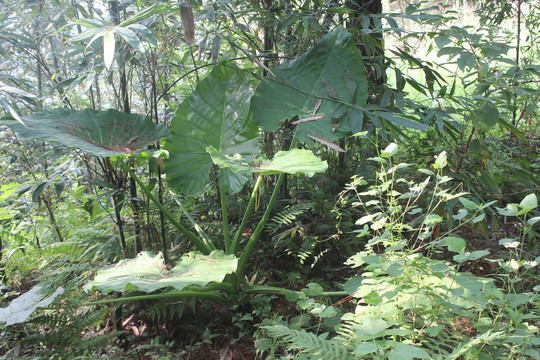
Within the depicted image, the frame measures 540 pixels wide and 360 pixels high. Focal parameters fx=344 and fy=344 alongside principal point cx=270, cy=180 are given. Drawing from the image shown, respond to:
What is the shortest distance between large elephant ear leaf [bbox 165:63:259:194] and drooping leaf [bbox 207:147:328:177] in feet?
1.25

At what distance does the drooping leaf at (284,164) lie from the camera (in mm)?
1045

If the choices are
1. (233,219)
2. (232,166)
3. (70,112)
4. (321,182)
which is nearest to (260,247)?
(233,219)

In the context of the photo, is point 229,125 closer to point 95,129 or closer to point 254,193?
point 254,193

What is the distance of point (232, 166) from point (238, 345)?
0.73m

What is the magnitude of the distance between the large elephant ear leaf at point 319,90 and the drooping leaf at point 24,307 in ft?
3.37

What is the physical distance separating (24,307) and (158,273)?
394mm

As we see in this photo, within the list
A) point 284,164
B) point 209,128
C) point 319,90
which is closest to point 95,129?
point 209,128

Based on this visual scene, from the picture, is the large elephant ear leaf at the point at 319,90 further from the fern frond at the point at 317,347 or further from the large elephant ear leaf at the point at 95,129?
the fern frond at the point at 317,347

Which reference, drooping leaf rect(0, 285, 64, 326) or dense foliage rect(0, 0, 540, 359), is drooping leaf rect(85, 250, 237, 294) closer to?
dense foliage rect(0, 0, 540, 359)

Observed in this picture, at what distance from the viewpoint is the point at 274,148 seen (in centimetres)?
194

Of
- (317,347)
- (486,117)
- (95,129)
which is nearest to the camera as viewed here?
(317,347)

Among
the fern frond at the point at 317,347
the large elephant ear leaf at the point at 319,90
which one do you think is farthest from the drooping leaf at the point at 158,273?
the large elephant ear leaf at the point at 319,90

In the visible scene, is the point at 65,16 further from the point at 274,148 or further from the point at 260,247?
the point at 260,247

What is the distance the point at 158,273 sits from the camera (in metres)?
1.17
